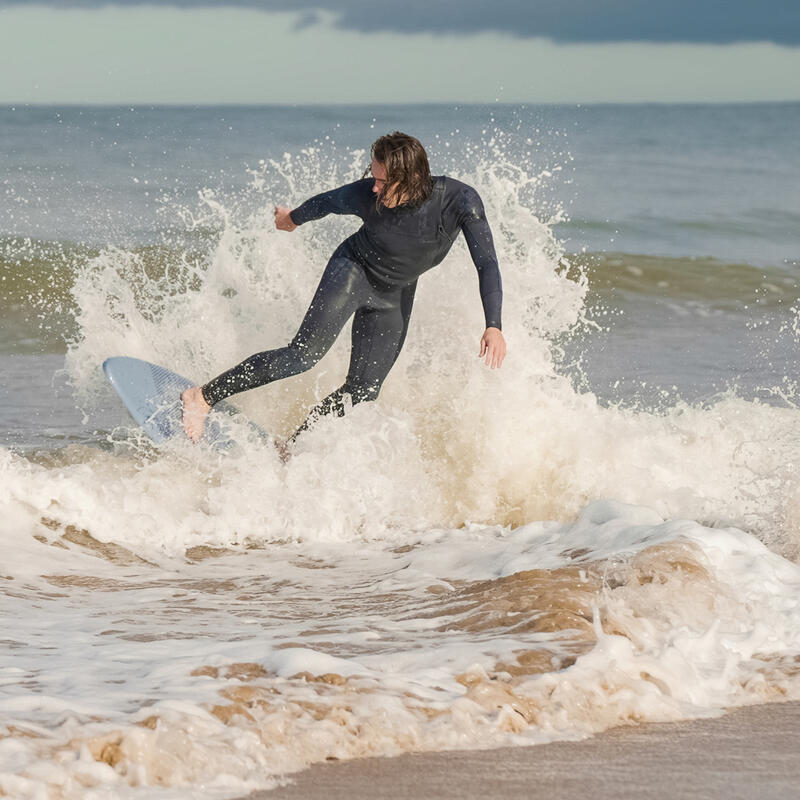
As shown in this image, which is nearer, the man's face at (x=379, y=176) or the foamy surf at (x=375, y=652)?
the foamy surf at (x=375, y=652)

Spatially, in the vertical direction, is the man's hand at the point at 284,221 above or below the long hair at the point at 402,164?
below

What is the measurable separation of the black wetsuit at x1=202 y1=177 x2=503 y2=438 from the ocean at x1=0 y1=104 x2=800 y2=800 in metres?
0.36

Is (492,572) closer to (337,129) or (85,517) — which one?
(85,517)

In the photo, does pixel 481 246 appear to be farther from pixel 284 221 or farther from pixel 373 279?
pixel 284 221

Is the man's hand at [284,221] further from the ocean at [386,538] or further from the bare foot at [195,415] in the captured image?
the ocean at [386,538]

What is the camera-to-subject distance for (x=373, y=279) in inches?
241

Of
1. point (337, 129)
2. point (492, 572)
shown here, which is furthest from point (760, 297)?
point (337, 129)

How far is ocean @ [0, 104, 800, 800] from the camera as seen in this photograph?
316 cm

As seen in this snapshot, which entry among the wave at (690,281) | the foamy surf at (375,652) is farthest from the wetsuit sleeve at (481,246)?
the wave at (690,281)

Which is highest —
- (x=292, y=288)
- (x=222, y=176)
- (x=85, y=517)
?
(x=222, y=176)

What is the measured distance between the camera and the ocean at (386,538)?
3158mm

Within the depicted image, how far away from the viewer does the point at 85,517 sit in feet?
18.7

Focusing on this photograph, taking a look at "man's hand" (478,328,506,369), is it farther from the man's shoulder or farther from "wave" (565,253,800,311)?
"wave" (565,253,800,311)

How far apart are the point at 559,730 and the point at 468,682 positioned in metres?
0.32
